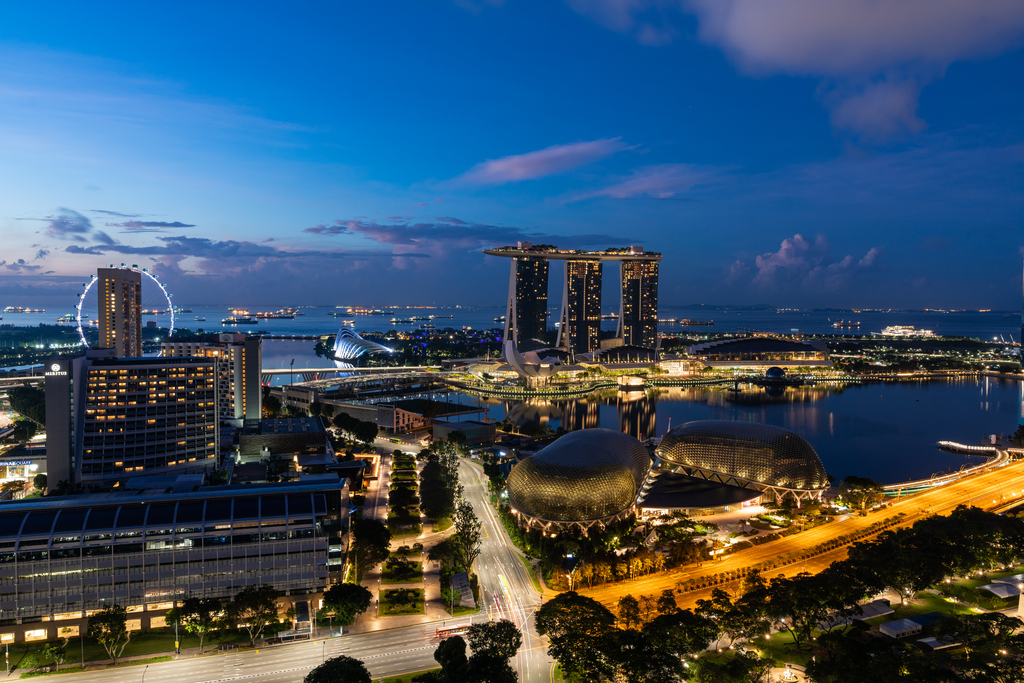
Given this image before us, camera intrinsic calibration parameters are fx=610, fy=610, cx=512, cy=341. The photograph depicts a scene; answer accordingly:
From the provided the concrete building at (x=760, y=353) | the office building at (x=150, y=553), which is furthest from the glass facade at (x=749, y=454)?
the concrete building at (x=760, y=353)

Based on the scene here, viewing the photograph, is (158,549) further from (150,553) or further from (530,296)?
(530,296)

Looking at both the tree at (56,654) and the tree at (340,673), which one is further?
the tree at (56,654)

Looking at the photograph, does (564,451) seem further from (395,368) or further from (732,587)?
(395,368)

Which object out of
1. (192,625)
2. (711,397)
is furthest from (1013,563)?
(711,397)

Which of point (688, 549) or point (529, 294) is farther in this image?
point (529, 294)

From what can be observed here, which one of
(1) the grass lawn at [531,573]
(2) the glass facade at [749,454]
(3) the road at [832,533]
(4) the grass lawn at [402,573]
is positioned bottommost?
(1) the grass lawn at [531,573]

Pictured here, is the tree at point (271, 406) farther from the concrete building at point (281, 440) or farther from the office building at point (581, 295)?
the office building at point (581, 295)

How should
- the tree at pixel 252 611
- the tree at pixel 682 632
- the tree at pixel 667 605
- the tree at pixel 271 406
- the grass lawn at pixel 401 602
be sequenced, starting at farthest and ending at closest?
the tree at pixel 271 406
the grass lawn at pixel 401 602
the tree at pixel 667 605
the tree at pixel 252 611
the tree at pixel 682 632
